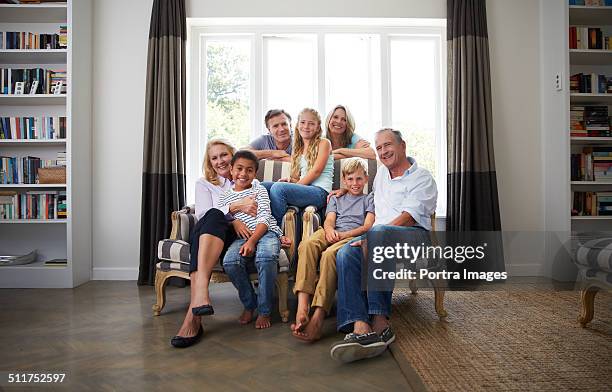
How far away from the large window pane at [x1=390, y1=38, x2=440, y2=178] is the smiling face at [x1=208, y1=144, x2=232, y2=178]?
2.06 meters

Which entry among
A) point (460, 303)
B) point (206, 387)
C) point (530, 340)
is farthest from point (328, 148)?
point (206, 387)

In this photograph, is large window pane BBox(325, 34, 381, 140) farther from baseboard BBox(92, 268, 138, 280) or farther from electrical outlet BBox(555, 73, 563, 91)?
baseboard BBox(92, 268, 138, 280)

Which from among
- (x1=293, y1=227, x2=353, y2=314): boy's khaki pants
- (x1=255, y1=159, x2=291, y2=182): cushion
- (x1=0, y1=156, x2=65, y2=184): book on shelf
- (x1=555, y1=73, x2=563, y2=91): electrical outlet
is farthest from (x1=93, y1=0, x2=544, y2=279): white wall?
(x1=293, y1=227, x2=353, y2=314): boy's khaki pants

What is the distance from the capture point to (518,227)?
436 cm

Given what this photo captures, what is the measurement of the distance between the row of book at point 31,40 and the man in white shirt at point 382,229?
3111 mm

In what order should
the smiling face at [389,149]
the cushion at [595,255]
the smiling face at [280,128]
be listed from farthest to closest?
the smiling face at [280,128], the smiling face at [389,149], the cushion at [595,255]

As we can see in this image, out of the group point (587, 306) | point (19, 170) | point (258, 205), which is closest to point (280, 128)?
point (258, 205)

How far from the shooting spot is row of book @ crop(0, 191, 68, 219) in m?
4.05

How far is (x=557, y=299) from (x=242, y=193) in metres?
2.11

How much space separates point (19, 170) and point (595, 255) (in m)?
4.25

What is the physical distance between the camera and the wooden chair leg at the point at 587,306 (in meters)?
1.94

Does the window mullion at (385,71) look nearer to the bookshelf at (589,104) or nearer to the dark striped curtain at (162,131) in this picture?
the bookshelf at (589,104)

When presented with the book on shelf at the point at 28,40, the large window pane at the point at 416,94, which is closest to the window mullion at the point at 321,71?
the large window pane at the point at 416,94

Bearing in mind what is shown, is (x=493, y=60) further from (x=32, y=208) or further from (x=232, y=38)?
(x=32, y=208)
